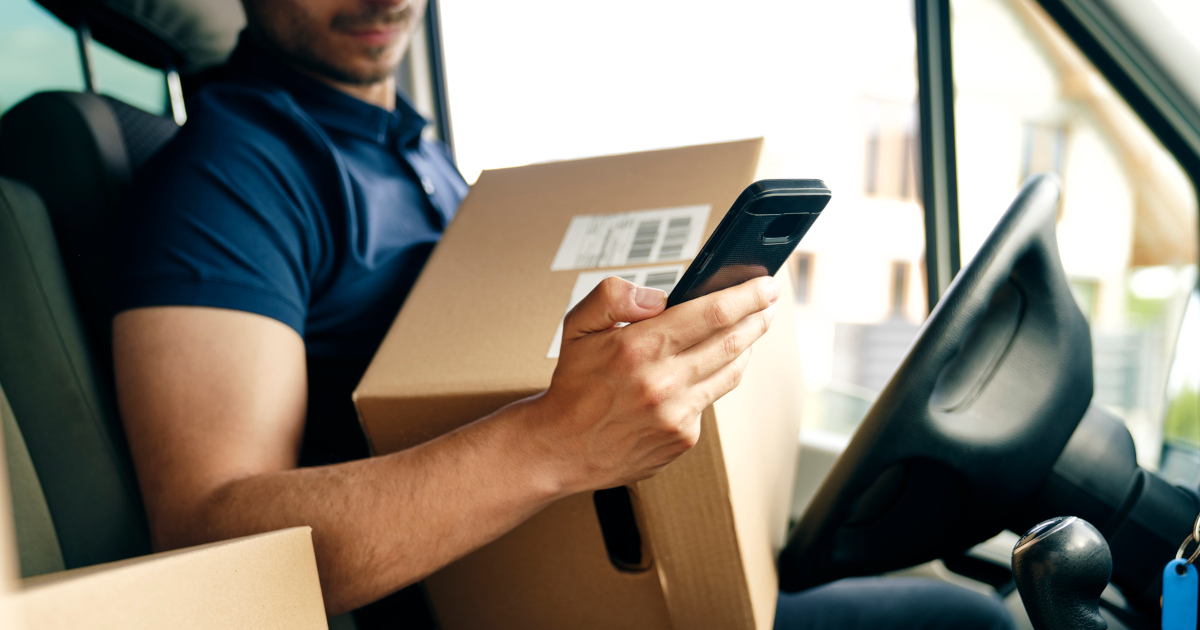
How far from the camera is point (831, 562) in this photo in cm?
70

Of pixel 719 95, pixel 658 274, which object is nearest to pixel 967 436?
pixel 658 274

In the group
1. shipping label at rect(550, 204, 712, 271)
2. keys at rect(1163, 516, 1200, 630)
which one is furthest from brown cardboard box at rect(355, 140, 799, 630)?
keys at rect(1163, 516, 1200, 630)

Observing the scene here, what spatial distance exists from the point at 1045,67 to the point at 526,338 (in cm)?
136

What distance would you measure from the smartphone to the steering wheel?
23cm

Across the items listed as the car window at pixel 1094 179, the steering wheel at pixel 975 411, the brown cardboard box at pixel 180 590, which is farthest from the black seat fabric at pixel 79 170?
the car window at pixel 1094 179

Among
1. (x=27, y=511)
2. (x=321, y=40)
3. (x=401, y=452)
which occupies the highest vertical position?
(x=321, y=40)

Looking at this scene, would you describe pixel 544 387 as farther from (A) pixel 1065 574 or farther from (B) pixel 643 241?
(A) pixel 1065 574

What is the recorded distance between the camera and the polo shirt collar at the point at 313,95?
0.98 m

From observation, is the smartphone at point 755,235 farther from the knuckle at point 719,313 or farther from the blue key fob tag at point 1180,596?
the blue key fob tag at point 1180,596

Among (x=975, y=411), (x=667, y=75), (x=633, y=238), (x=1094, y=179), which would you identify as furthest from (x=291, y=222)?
(x=1094, y=179)

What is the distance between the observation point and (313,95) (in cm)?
98

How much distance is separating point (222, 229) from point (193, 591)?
473 millimetres

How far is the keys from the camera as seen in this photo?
1.56 ft

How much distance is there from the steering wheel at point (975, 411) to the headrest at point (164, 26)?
1.16 meters
